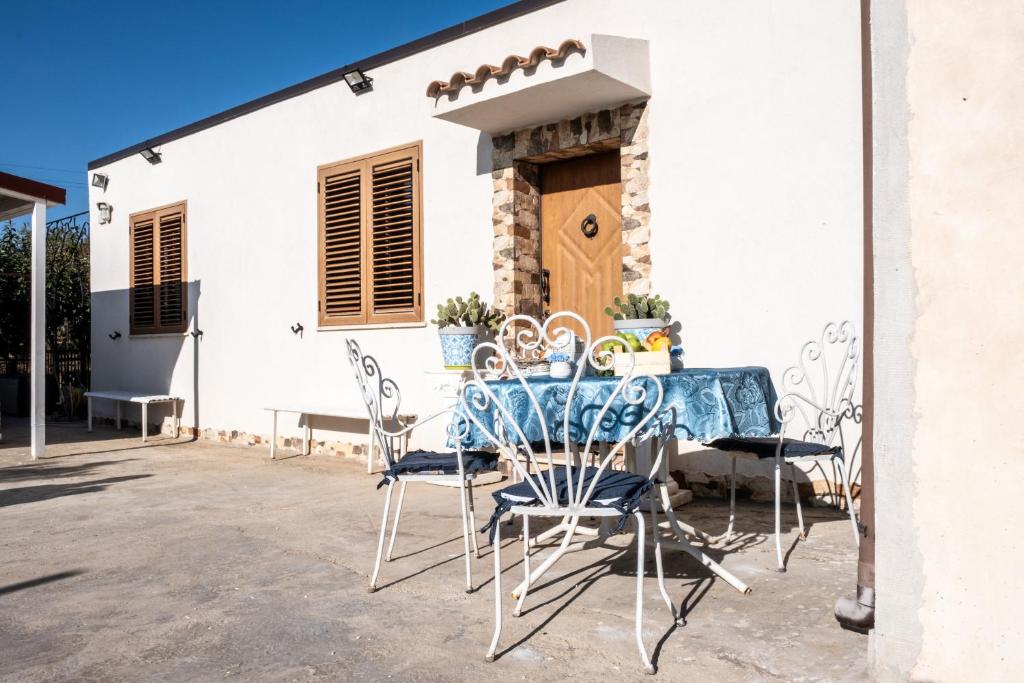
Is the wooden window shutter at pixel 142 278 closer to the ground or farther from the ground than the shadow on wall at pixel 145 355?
farther from the ground

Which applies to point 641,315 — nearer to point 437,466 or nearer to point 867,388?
point 437,466

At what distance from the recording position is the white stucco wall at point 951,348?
183 cm

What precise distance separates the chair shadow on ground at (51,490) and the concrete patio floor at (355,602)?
0.24 meters

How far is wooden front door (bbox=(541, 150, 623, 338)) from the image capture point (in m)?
5.48

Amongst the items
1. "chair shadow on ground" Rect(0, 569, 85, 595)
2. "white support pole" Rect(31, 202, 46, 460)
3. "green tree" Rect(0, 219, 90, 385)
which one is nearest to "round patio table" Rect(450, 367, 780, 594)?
"chair shadow on ground" Rect(0, 569, 85, 595)

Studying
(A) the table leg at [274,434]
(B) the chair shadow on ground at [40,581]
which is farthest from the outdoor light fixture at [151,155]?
Answer: (B) the chair shadow on ground at [40,581]

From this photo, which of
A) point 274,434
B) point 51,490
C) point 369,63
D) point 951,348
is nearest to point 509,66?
point 369,63

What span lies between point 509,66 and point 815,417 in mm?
2773

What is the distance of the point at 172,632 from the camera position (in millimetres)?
2623

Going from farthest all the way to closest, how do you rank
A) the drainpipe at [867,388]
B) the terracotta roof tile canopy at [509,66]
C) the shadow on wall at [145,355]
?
A: 1. the shadow on wall at [145,355]
2. the terracotta roof tile canopy at [509,66]
3. the drainpipe at [867,388]

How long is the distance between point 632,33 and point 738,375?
295 centimetres

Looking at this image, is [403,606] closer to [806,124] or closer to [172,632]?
[172,632]

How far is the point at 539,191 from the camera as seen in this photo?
19.5 ft

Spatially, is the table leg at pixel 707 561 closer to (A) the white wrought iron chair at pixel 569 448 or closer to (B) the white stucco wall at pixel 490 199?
(A) the white wrought iron chair at pixel 569 448
